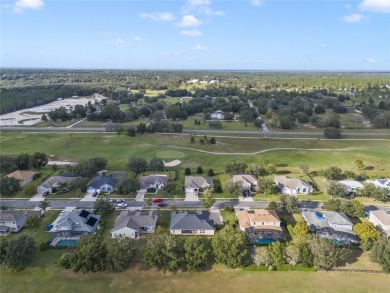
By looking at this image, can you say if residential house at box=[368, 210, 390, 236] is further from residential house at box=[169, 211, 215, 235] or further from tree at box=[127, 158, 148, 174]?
tree at box=[127, 158, 148, 174]

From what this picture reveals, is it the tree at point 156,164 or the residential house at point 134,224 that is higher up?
the tree at point 156,164

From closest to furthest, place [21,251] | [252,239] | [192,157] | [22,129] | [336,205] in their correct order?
[21,251] → [252,239] → [336,205] → [192,157] → [22,129]

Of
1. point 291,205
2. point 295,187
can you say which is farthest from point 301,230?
point 295,187

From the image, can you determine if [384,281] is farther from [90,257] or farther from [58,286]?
[58,286]

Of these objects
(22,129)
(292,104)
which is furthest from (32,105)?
(292,104)

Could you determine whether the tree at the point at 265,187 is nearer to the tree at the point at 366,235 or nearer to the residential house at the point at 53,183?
the tree at the point at 366,235

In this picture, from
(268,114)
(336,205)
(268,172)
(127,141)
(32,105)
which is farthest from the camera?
(32,105)

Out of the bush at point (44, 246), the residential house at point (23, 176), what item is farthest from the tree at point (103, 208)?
the residential house at point (23, 176)

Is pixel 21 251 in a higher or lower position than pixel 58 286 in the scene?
higher
